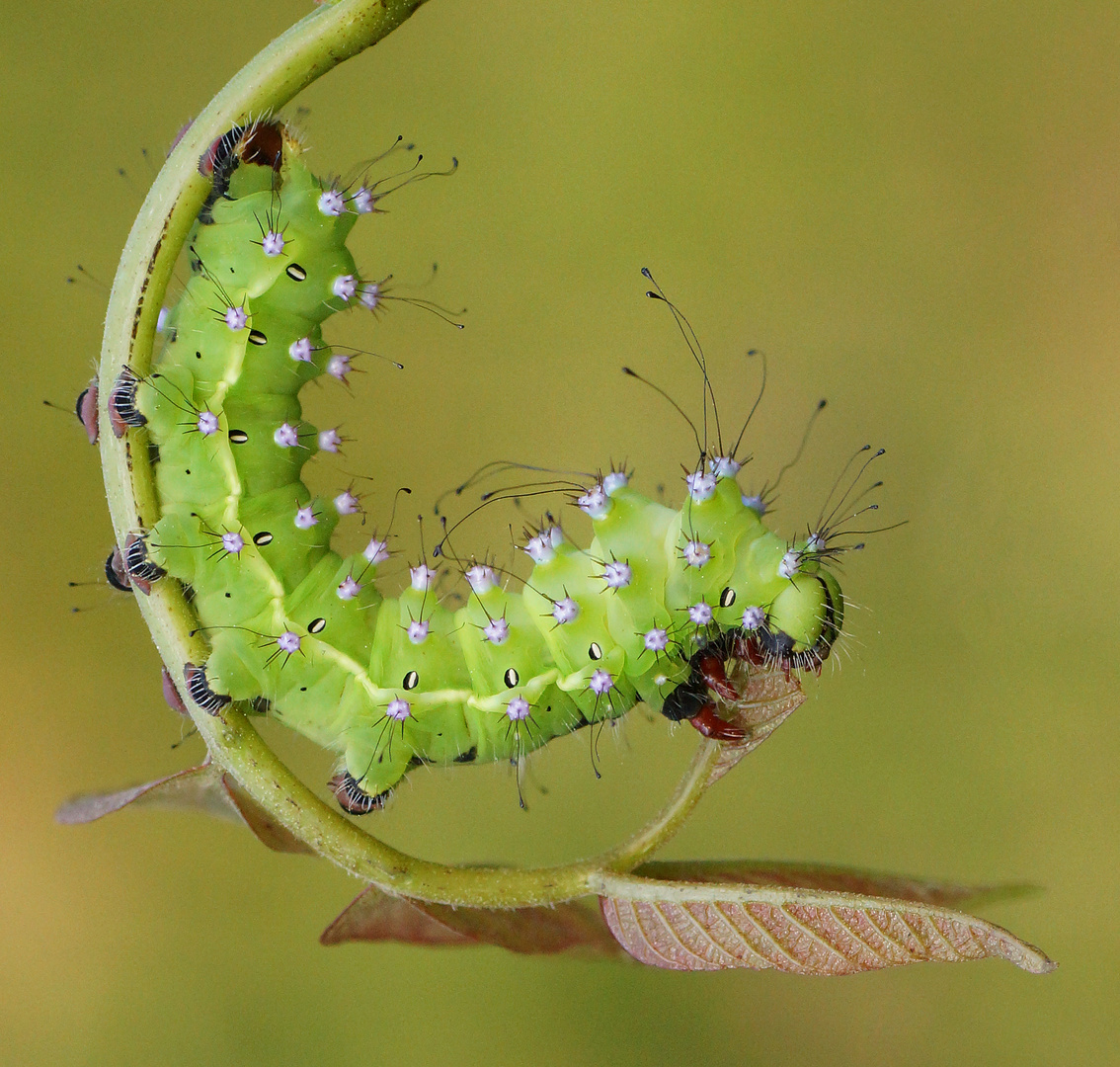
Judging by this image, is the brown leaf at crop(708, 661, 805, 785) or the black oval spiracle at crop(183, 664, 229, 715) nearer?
the black oval spiracle at crop(183, 664, 229, 715)

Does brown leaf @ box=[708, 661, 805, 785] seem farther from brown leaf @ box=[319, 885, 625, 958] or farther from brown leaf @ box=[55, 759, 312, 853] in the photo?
brown leaf @ box=[55, 759, 312, 853]

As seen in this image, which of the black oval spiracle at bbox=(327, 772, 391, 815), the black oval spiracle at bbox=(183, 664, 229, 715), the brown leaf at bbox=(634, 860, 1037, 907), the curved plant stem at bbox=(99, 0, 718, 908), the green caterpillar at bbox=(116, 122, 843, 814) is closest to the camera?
the curved plant stem at bbox=(99, 0, 718, 908)

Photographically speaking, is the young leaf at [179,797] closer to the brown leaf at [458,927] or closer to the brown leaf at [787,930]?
the brown leaf at [458,927]

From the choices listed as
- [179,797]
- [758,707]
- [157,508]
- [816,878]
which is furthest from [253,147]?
[816,878]

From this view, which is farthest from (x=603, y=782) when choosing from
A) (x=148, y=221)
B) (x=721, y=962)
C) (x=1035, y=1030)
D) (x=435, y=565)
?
(x=148, y=221)

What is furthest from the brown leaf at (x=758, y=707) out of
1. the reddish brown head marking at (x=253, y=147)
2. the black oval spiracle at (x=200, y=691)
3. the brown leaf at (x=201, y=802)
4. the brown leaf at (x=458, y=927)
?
the reddish brown head marking at (x=253, y=147)

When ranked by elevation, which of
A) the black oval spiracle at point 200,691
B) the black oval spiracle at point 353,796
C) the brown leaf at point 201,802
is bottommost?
the black oval spiracle at point 353,796

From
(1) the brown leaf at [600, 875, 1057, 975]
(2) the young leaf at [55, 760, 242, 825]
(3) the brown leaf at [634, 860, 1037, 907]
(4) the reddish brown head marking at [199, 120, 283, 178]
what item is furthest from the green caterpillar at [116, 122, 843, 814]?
(1) the brown leaf at [600, 875, 1057, 975]
